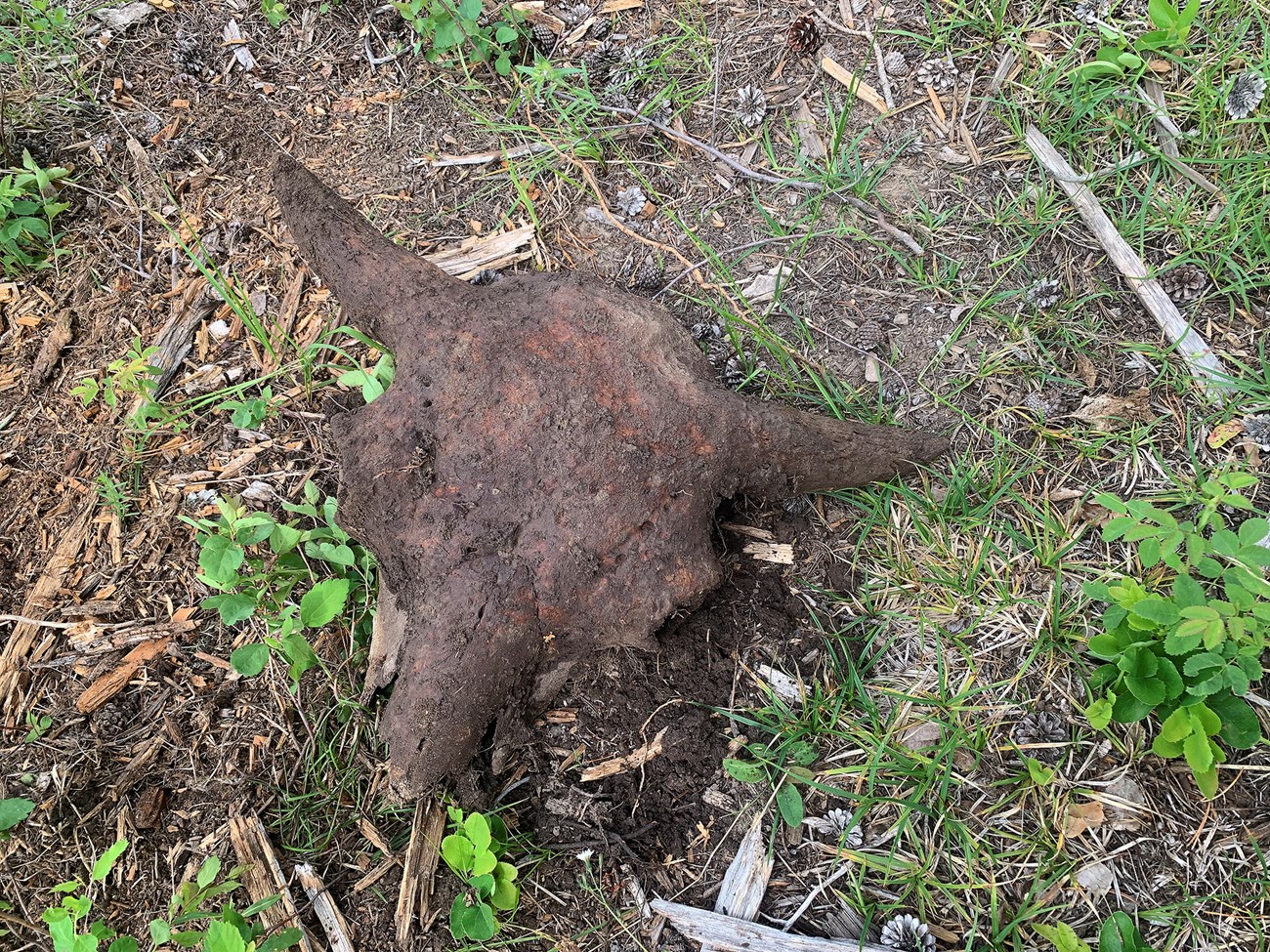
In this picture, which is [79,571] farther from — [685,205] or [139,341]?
[685,205]

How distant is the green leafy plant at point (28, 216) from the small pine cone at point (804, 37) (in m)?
2.55

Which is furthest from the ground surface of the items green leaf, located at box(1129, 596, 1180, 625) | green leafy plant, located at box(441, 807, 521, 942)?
green leaf, located at box(1129, 596, 1180, 625)

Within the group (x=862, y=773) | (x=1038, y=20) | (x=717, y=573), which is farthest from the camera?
(x=1038, y=20)

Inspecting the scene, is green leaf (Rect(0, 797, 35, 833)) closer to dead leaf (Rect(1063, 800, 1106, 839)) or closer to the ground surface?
the ground surface

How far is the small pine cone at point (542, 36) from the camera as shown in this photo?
283 centimetres

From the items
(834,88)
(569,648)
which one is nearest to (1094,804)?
(569,648)

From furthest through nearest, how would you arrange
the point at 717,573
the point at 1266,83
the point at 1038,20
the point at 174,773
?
the point at 1038,20, the point at 1266,83, the point at 174,773, the point at 717,573

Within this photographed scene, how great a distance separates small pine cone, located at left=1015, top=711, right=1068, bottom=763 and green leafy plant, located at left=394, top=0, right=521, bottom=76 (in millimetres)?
2591

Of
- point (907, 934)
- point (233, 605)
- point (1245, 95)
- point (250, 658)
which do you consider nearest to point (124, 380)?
point (233, 605)

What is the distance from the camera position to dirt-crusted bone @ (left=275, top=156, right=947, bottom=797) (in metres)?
1.77

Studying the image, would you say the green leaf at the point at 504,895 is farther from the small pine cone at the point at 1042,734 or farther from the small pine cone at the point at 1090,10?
the small pine cone at the point at 1090,10

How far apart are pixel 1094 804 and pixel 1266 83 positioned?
2126 mm

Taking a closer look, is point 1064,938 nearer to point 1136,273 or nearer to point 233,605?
point 1136,273

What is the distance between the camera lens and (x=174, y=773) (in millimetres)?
2135
